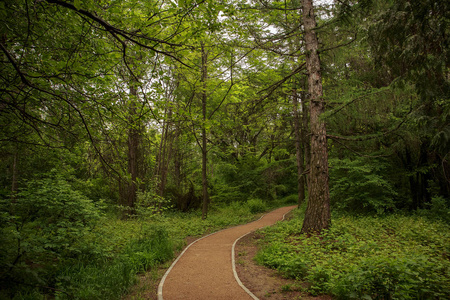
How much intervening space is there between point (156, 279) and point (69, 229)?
249cm

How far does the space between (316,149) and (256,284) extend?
4.71 meters

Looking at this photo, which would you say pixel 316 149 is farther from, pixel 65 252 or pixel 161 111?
pixel 65 252

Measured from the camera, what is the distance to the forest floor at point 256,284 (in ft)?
15.7

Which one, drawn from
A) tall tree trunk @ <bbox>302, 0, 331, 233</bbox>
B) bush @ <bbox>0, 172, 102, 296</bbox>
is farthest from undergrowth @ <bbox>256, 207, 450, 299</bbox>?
bush @ <bbox>0, 172, 102, 296</bbox>

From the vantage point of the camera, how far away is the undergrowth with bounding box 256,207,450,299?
3844 millimetres

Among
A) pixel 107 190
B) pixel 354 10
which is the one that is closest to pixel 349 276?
pixel 354 10

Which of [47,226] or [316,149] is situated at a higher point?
[316,149]

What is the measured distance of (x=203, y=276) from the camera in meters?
5.86

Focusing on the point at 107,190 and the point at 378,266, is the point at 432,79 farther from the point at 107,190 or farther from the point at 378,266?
the point at 107,190

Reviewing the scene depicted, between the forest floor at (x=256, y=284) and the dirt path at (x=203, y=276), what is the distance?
195 mm

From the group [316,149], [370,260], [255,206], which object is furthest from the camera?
[255,206]

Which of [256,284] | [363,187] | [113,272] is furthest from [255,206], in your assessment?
[113,272]

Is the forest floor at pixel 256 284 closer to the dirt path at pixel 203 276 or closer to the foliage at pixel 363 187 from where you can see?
the dirt path at pixel 203 276

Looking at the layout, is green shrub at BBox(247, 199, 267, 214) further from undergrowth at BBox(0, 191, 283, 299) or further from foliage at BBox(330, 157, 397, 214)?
undergrowth at BBox(0, 191, 283, 299)
